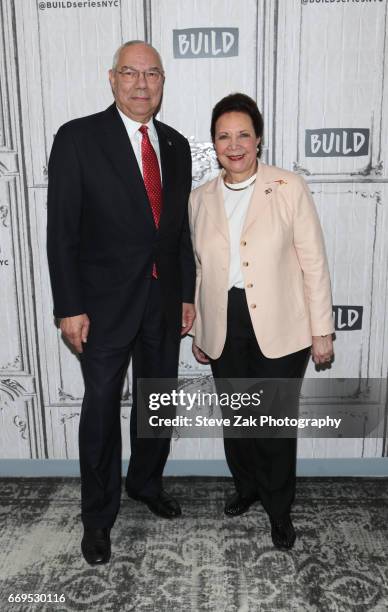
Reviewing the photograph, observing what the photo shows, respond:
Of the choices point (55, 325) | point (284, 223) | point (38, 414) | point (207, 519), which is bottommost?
point (207, 519)

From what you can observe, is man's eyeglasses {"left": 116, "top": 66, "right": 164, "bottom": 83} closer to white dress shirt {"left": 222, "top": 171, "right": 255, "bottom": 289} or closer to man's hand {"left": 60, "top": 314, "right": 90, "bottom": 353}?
white dress shirt {"left": 222, "top": 171, "right": 255, "bottom": 289}

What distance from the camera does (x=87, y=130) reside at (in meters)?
2.16

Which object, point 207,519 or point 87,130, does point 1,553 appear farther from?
point 87,130

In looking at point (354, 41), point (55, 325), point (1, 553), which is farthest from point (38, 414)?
point (354, 41)

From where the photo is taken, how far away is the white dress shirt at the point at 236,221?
7.35 ft

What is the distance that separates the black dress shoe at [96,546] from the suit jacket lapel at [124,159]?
4.29 ft

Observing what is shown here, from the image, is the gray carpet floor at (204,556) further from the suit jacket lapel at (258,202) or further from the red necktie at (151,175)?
the suit jacket lapel at (258,202)

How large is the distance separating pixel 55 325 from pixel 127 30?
4.62 feet

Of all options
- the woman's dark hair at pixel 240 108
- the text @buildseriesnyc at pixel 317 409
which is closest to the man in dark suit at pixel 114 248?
the woman's dark hair at pixel 240 108

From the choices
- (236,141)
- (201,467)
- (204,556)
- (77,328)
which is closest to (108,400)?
(77,328)

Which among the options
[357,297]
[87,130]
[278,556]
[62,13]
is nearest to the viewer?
[87,130]

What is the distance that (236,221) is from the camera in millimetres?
2250

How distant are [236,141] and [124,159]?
1.40 ft

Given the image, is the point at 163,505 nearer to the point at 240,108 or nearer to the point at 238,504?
the point at 238,504
